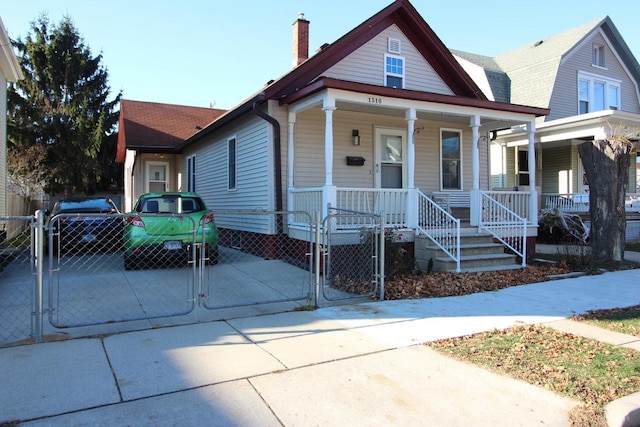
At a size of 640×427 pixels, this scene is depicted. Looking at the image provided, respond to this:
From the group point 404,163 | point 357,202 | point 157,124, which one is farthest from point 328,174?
point 157,124

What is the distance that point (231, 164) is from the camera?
13.1 m

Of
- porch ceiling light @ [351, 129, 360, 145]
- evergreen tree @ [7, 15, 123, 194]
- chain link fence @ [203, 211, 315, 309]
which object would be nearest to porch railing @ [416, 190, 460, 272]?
porch ceiling light @ [351, 129, 360, 145]

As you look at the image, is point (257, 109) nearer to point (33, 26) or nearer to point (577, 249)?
point (577, 249)

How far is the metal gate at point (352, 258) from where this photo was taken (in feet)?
23.0

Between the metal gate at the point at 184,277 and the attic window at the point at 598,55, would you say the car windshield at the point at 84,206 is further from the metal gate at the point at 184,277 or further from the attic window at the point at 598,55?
the attic window at the point at 598,55

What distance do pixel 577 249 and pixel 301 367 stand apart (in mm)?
9378

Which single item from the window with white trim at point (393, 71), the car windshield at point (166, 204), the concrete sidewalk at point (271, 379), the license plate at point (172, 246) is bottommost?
the concrete sidewalk at point (271, 379)

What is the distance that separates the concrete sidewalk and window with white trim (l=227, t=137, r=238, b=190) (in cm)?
764

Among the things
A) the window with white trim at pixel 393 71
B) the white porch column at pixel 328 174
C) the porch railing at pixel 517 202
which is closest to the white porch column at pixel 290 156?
the white porch column at pixel 328 174

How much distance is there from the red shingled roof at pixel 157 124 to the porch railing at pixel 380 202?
1050 centimetres

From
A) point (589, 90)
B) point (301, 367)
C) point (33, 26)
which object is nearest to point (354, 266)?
point (301, 367)

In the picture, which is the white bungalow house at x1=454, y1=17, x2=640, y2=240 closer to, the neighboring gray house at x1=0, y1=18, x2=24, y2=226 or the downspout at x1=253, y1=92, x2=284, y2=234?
the downspout at x1=253, y1=92, x2=284, y2=234

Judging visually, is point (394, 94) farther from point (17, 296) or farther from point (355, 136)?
point (17, 296)

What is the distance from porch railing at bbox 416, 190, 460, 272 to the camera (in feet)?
29.8
